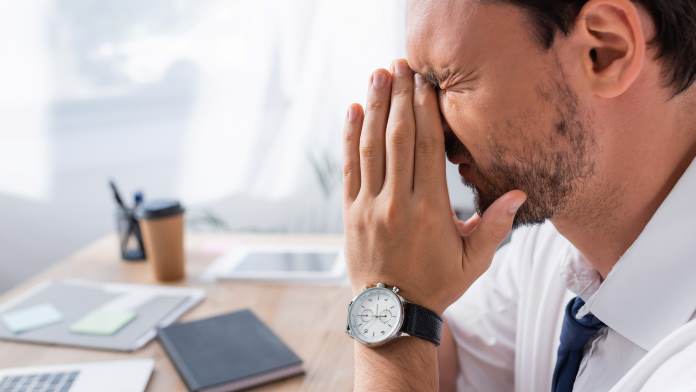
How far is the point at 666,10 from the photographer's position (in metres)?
0.74

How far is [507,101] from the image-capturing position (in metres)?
0.80

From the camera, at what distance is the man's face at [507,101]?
0.78 m

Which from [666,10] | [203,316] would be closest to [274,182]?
[203,316]

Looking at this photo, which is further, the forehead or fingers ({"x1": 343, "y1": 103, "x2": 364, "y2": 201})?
fingers ({"x1": 343, "y1": 103, "x2": 364, "y2": 201})

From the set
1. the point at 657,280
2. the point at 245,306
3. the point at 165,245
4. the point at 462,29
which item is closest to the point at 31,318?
the point at 165,245

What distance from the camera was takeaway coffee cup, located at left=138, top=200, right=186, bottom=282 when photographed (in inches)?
51.6

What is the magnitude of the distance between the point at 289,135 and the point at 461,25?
1.15m

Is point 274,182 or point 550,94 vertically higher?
point 550,94

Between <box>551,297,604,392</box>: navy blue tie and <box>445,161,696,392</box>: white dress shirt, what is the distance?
1 centimetres

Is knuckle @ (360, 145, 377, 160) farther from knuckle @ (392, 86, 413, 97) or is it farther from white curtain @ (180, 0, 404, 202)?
white curtain @ (180, 0, 404, 202)

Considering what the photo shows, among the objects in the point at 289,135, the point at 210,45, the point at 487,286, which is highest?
the point at 210,45

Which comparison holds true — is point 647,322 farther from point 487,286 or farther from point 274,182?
point 274,182

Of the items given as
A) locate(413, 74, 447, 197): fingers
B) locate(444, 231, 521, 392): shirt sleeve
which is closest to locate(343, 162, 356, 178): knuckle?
locate(413, 74, 447, 197): fingers

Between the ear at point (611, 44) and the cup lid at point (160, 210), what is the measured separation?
0.85m
